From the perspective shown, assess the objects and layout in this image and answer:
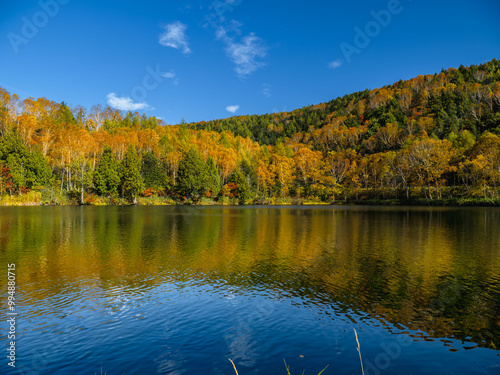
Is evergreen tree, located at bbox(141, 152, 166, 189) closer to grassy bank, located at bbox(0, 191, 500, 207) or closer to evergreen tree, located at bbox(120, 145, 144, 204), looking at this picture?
grassy bank, located at bbox(0, 191, 500, 207)

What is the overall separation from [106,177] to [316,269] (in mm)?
87828

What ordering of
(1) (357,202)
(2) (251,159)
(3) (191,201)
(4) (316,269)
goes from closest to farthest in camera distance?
(4) (316,269)
(3) (191,201)
(1) (357,202)
(2) (251,159)

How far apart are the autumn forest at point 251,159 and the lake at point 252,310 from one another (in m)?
72.2

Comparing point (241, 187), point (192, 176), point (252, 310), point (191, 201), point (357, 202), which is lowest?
point (252, 310)

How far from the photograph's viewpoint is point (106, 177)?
90.9 meters

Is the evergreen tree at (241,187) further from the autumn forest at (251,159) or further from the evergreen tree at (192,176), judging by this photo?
the evergreen tree at (192,176)

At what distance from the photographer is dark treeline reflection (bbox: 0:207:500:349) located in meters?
11.3

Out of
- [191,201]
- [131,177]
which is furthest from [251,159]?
[131,177]

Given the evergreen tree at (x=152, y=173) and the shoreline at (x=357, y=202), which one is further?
the evergreen tree at (x=152, y=173)

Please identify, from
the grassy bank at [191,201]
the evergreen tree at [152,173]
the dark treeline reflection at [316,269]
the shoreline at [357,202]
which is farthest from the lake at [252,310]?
the evergreen tree at [152,173]

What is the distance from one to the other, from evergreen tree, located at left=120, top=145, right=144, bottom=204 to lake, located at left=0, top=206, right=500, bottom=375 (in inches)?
2844

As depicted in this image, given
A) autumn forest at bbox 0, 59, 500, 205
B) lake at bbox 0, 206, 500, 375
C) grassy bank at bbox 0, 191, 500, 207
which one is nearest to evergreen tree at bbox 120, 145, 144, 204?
autumn forest at bbox 0, 59, 500, 205

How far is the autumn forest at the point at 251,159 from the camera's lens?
7994 centimetres

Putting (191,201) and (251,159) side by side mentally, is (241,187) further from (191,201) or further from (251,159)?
(251,159)
